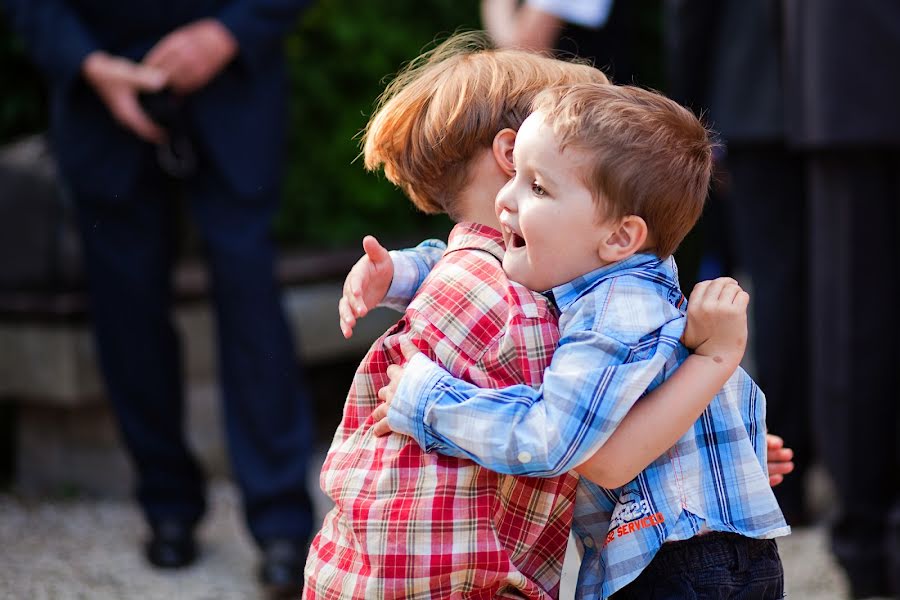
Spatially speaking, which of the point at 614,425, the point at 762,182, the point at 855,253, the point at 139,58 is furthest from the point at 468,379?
the point at 762,182

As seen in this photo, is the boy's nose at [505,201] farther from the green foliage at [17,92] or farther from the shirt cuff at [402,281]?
the green foliage at [17,92]

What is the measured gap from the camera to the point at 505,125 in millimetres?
1530

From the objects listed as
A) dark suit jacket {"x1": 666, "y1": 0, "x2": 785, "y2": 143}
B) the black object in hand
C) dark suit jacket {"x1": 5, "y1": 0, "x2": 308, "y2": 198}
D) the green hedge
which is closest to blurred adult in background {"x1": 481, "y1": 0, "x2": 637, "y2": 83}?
dark suit jacket {"x1": 666, "y1": 0, "x2": 785, "y2": 143}

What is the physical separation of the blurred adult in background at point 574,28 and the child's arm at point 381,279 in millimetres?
1272

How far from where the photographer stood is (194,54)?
9.35ft

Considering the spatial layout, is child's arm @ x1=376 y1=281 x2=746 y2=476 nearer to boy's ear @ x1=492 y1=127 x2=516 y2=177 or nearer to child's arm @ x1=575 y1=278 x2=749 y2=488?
child's arm @ x1=575 y1=278 x2=749 y2=488

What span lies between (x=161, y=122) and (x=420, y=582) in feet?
5.86

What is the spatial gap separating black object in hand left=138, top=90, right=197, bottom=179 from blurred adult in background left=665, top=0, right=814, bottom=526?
4.21ft

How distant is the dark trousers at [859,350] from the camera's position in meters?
2.85

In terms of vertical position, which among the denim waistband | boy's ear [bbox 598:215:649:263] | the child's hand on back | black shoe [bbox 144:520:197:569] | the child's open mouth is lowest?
black shoe [bbox 144:520:197:569]

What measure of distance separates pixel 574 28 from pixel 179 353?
1.24 metres

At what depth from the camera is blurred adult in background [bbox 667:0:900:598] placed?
2.76 metres

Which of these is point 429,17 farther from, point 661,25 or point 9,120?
point 9,120

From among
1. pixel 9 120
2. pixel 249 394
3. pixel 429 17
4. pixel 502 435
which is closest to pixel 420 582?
pixel 502 435
